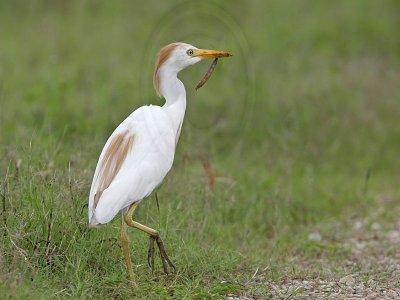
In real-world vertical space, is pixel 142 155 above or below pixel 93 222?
above

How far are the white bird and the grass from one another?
254 mm

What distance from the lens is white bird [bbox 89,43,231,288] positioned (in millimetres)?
4418

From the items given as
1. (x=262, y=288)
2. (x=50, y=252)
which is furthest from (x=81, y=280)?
(x=262, y=288)

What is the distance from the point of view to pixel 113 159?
4.60 meters

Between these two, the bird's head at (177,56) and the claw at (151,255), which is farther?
the bird's head at (177,56)

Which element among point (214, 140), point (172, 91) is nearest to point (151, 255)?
point (172, 91)

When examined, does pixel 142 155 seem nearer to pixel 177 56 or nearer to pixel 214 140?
pixel 177 56

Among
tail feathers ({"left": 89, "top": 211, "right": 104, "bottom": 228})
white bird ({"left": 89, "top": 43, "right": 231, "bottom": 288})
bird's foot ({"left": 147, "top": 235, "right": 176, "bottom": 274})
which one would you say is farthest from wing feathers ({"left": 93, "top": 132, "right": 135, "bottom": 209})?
bird's foot ({"left": 147, "top": 235, "right": 176, "bottom": 274})

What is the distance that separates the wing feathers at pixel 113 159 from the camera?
4516 millimetres

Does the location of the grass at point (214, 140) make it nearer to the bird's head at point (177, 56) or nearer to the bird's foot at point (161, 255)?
the bird's foot at point (161, 255)

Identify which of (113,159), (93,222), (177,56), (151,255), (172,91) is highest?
(177,56)

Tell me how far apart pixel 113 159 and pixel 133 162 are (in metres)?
0.13

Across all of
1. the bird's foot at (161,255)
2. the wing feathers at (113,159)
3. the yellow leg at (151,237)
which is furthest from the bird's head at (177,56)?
the bird's foot at (161,255)

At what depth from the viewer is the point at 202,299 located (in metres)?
4.47
